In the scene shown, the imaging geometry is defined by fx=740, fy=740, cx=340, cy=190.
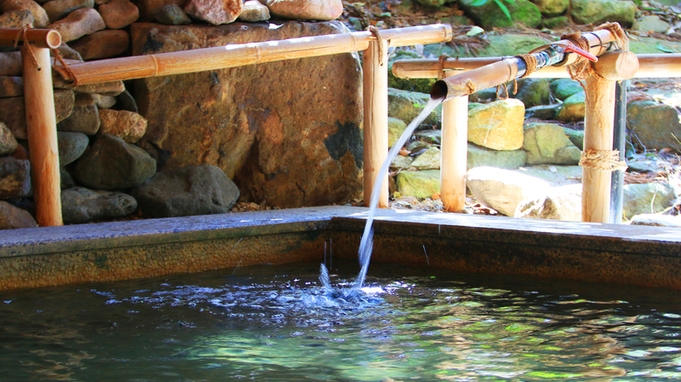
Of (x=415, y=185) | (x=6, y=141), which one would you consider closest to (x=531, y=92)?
(x=415, y=185)

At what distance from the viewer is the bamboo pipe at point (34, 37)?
4594 millimetres

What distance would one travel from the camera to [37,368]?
2.71 metres

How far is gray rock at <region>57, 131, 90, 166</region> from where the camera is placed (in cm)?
515

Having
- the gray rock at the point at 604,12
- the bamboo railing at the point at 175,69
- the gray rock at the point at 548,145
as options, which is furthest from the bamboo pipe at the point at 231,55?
the gray rock at the point at 604,12

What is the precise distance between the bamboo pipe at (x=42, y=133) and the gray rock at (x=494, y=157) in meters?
4.55

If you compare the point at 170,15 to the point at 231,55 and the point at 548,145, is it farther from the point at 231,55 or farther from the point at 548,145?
the point at 548,145

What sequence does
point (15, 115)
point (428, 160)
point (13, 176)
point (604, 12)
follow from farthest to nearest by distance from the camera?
point (604, 12) < point (428, 160) < point (15, 115) < point (13, 176)

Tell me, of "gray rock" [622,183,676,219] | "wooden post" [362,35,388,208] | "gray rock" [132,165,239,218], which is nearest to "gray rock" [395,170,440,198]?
"wooden post" [362,35,388,208]

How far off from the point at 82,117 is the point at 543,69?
338 centimetres

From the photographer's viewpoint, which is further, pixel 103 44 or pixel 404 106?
pixel 404 106

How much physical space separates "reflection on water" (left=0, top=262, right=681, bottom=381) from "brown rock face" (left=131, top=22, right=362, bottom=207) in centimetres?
188

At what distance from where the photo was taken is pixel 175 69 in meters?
5.11

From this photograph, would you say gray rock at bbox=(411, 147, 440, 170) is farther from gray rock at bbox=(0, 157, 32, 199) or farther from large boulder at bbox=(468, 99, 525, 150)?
gray rock at bbox=(0, 157, 32, 199)

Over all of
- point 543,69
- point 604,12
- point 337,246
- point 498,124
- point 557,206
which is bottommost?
point 337,246
